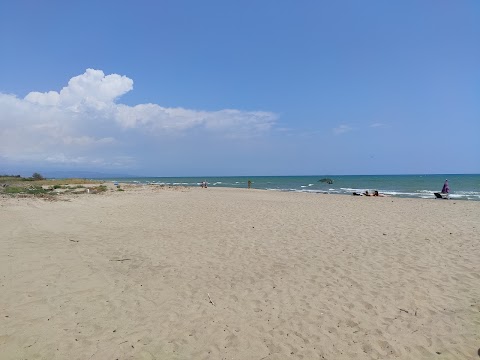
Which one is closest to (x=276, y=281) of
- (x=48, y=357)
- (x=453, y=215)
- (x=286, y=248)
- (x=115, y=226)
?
(x=286, y=248)

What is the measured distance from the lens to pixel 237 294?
6.32m

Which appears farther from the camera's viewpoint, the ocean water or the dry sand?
the ocean water

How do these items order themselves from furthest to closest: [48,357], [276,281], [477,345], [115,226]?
[115,226]
[276,281]
[477,345]
[48,357]

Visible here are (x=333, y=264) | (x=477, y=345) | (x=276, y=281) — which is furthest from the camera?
(x=333, y=264)

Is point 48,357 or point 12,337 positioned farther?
point 12,337

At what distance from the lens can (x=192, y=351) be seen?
4430 mm

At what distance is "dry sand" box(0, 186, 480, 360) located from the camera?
15.0 feet

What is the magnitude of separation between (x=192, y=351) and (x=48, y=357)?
188 centimetres

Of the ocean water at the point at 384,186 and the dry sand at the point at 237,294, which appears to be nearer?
the dry sand at the point at 237,294

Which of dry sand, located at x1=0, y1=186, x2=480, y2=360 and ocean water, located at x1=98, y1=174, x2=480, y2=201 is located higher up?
ocean water, located at x1=98, y1=174, x2=480, y2=201

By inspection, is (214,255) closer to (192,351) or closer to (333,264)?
(333,264)

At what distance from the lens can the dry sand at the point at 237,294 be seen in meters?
4.57

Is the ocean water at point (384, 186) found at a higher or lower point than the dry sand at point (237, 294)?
higher

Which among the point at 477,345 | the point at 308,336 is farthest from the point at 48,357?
the point at 477,345
